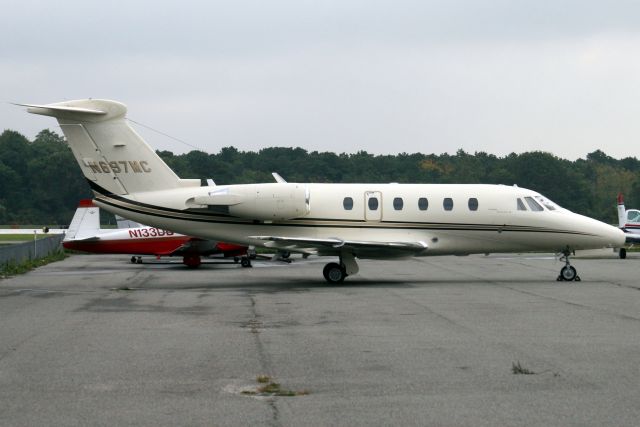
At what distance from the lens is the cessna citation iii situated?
2464 cm

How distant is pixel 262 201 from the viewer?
24.6 metres

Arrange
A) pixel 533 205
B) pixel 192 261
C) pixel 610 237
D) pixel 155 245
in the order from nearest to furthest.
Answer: pixel 610 237, pixel 533 205, pixel 192 261, pixel 155 245

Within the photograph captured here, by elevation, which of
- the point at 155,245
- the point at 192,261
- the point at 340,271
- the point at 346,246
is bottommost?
the point at 192,261

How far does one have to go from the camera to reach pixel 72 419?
333 inches

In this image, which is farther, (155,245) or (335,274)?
(155,245)

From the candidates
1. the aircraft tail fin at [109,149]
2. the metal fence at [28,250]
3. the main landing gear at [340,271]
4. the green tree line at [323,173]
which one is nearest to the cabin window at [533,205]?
the main landing gear at [340,271]

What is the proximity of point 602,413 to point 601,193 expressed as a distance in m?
79.4

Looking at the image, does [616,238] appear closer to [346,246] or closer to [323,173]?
[346,246]

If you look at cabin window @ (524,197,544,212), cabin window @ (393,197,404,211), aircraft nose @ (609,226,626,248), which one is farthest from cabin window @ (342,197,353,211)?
aircraft nose @ (609,226,626,248)

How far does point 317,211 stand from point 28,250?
57.4 ft

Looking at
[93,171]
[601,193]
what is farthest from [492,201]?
[601,193]

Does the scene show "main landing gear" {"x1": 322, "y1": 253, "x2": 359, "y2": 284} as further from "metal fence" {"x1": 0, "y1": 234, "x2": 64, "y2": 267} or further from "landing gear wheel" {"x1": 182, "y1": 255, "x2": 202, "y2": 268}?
"metal fence" {"x1": 0, "y1": 234, "x2": 64, "y2": 267}

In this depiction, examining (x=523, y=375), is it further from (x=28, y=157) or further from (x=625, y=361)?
(x=28, y=157)

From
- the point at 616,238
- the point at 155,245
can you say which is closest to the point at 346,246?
the point at 616,238
